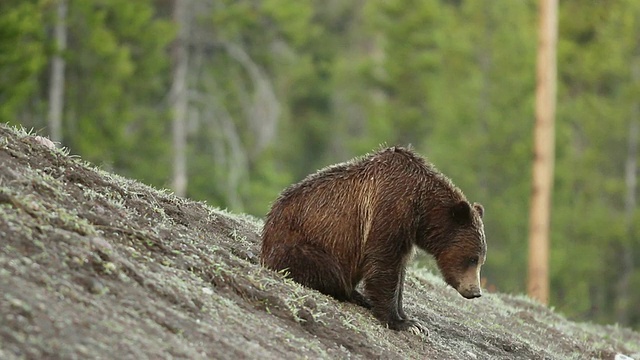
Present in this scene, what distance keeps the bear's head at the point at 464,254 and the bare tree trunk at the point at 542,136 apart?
15.7 meters

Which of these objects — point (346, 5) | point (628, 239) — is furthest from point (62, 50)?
point (346, 5)

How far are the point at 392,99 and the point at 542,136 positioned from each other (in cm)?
1662

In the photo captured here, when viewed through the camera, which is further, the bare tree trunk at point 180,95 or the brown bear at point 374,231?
the bare tree trunk at point 180,95

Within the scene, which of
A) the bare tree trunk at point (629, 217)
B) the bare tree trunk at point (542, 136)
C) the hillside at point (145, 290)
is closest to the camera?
the hillside at point (145, 290)

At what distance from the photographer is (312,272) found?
767 centimetres

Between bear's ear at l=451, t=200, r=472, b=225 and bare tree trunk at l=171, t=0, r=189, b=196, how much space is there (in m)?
22.4

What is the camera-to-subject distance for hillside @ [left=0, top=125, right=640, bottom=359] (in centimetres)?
517

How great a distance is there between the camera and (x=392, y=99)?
4006cm

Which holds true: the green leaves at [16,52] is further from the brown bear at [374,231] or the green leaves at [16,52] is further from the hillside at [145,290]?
the brown bear at [374,231]

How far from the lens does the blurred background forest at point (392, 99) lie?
97.5ft

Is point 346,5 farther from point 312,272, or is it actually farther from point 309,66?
point 312,272

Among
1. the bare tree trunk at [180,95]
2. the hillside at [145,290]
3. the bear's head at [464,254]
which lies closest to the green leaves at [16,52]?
the bare tree trunk at [180,95]

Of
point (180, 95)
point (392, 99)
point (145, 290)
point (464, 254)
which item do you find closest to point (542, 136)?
point (180, 95)

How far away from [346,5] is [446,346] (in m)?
44.5
